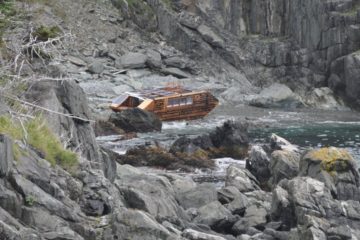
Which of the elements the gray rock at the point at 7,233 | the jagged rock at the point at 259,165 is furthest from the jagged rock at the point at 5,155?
the jagged rock at the point at 259,165

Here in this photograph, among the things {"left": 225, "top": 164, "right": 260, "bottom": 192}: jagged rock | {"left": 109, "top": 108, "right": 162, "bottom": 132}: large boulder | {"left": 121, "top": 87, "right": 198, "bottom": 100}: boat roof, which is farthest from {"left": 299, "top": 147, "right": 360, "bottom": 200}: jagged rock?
{"left": 121, "top": 87, "right": 198, "bottom": 100}: boat roof

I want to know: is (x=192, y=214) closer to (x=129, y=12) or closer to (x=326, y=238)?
(x=326, y=238)

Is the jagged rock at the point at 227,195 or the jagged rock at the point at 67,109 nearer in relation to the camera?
the jagged rock at the point at 67,109

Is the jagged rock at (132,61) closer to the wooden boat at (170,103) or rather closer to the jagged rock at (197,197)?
the wooden boat at (170,103)

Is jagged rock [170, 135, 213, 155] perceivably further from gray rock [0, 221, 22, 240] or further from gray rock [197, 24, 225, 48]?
gray rock [197, 24, 225, 48]

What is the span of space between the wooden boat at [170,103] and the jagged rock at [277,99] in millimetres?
9107

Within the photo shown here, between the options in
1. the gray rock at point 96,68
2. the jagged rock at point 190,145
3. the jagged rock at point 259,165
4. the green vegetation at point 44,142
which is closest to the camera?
the green vegetation at point 44,142

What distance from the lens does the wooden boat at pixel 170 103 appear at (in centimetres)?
5453

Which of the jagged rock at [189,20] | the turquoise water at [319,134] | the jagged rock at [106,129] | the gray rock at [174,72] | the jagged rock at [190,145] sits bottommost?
the turquoise water at [319,134]

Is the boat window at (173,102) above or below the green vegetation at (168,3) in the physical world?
below

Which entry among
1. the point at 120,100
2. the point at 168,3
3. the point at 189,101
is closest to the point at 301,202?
the point at 120,100

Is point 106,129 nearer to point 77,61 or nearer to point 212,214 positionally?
point 77,61

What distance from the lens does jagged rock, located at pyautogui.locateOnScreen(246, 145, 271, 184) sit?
32281 millimetres

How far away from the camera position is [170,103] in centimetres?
5591
